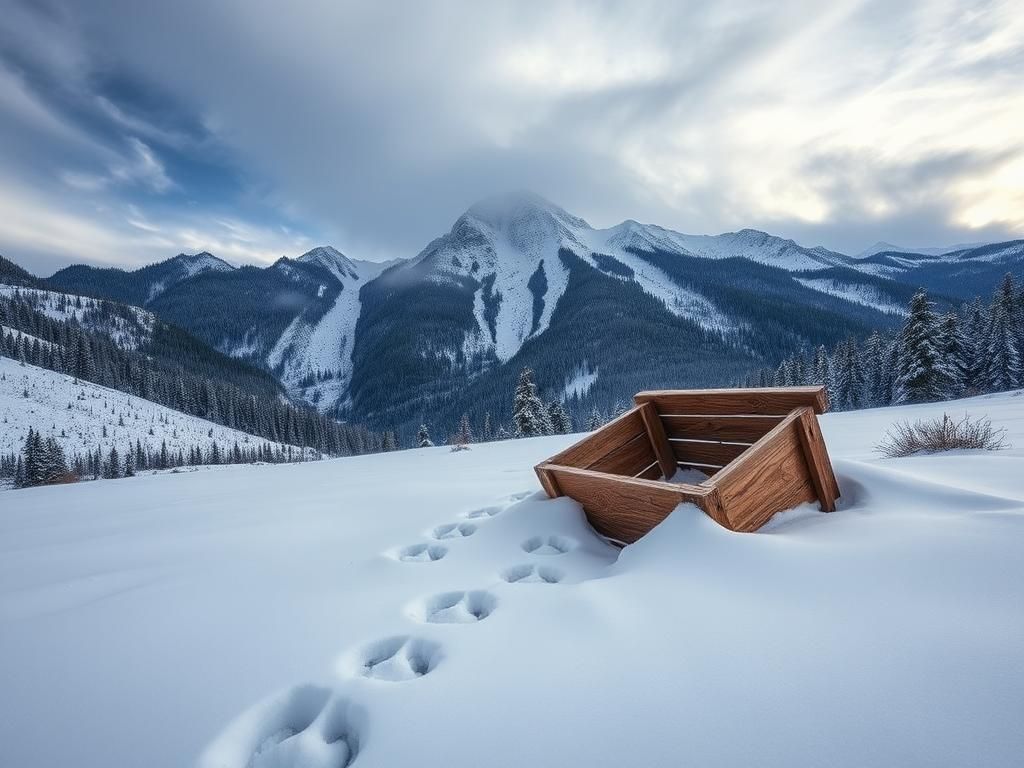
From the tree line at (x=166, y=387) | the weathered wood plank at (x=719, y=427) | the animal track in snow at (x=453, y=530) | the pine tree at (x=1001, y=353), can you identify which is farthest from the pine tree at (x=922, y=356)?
the tree line at (x=166, y=387)

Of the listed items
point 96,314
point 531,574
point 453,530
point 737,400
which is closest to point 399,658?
point 531,574

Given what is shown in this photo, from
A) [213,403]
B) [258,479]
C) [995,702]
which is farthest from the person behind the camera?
[213,403]

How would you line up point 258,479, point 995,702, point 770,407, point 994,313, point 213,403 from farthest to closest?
point 213,403 → point 994,313 → point 258,479 → point 770,407 → point 995,702

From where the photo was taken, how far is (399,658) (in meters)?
1.69

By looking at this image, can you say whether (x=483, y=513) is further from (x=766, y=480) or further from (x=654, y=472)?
(x=766, y=480)

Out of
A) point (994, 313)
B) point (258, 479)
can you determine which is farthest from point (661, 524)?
point (994, 313)

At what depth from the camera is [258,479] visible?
7195mm

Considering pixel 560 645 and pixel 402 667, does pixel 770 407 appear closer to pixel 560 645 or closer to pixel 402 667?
pixel 560 645

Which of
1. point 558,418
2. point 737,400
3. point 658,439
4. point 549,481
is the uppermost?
point 737,400

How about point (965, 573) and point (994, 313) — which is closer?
point (965, 573)

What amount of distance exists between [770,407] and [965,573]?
1.46 m

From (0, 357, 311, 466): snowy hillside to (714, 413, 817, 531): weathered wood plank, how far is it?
94146 millimetres

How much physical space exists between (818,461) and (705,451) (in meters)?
1.23

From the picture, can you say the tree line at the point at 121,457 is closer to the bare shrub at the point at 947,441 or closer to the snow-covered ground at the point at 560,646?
the snow-covered ground at the point at 560,646
